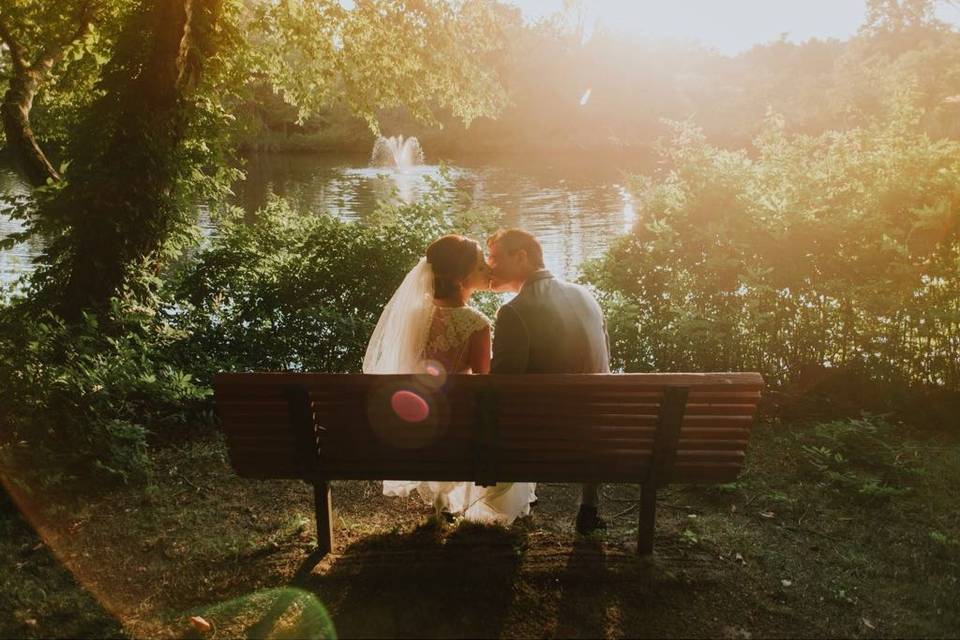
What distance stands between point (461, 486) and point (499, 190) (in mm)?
28758

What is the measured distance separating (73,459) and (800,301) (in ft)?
20.4

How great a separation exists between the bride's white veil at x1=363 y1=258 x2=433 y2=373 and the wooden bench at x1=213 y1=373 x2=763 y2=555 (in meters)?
0.76

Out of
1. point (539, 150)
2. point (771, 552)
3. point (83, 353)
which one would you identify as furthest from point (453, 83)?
point (539, 150)

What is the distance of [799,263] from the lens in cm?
665

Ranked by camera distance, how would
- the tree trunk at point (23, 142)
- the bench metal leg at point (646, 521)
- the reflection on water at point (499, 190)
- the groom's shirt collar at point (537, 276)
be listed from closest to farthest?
the bench metal leg at point (646, 521)
the groom's shirt collar at point (537, 276)
the tree trunk at point (23, 142)
the reflection on water at point (499, 190)

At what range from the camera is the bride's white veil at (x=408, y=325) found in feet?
13.9

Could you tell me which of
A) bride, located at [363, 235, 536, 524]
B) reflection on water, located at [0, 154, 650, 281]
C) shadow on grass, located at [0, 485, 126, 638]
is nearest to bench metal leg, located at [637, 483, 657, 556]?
bride, located at [363, 235, 536, 524]

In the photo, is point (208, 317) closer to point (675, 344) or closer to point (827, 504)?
point (675, 344)

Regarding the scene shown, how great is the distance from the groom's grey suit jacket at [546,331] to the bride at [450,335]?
0.92 ft

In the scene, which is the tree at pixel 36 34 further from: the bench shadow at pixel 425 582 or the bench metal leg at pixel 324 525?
the bench shadow at pixel 425 582

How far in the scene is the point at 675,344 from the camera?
695 centimetres

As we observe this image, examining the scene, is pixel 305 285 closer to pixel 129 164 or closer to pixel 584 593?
pixel 129 164

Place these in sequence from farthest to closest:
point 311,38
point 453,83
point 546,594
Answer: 1. point 453,83
2. point 311,38
3. point 546,594

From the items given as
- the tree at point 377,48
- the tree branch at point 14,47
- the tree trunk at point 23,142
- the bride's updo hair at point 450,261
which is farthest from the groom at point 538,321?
the tree branch at point 14,47
